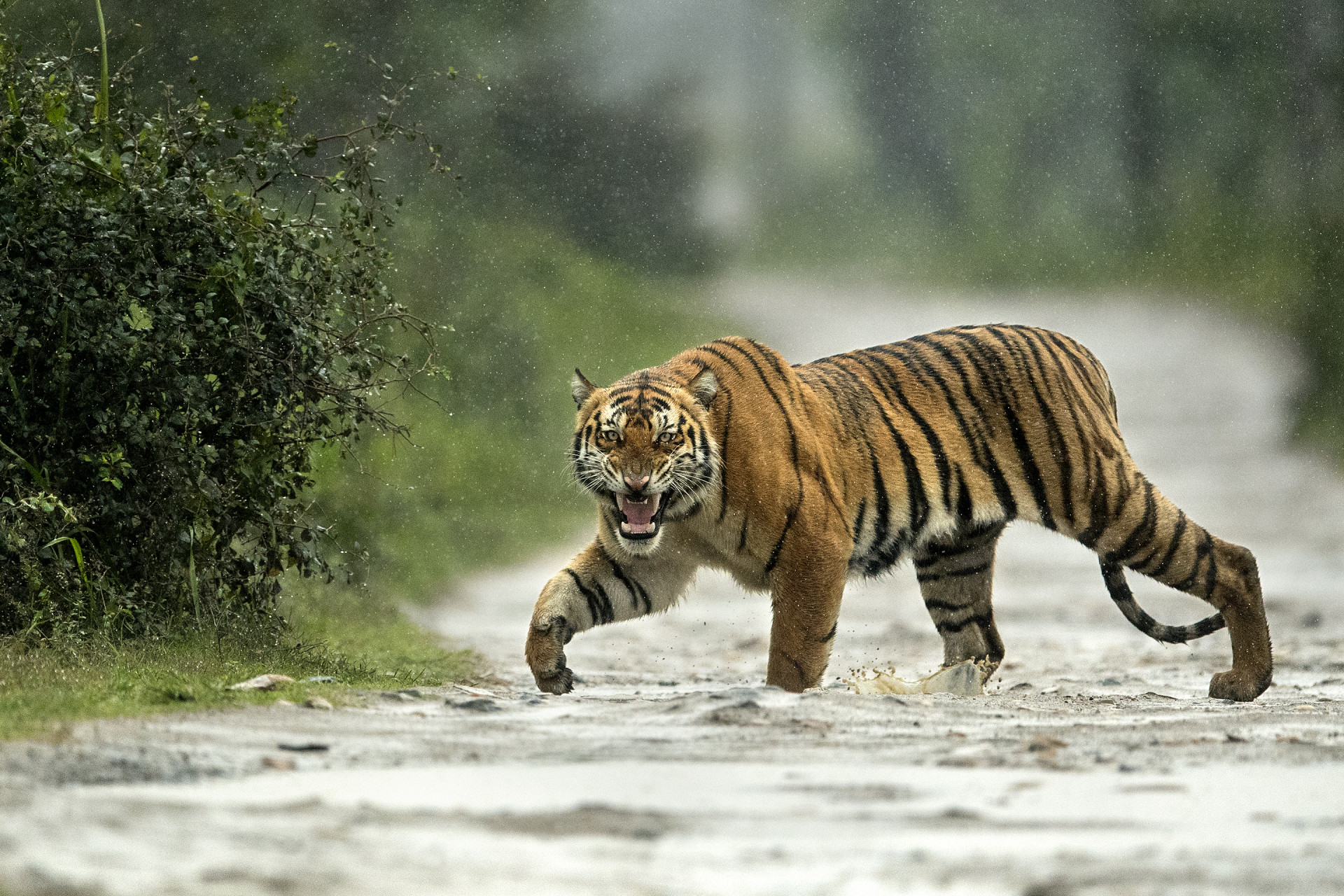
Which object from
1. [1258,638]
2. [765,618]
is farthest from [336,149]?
[1258,638]

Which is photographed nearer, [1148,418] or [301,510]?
[301,510]

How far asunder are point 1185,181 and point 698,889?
23.5 meters

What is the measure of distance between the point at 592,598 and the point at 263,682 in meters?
1.35

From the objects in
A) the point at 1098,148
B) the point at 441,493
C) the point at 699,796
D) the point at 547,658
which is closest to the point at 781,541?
the point at 547,658

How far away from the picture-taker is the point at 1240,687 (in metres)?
5.72

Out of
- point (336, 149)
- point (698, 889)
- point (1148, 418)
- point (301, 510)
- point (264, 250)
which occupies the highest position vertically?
point (336, 149)

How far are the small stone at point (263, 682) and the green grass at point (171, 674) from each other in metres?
0.04

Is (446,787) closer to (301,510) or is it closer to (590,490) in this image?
(590,490)

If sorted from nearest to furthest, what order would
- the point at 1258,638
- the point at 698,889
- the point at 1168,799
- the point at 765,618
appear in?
the point at 698,889 → the point at 1168,799 → the point at 1258,638 → the point at 765,618

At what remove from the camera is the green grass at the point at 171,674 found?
3.94 metres

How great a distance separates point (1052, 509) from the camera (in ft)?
20.0

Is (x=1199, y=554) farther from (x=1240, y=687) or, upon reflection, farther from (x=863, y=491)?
(x=863, y=491)

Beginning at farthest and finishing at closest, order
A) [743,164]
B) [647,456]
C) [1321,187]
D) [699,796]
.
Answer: [743,164], [1321,187], [647,456], [699,796]

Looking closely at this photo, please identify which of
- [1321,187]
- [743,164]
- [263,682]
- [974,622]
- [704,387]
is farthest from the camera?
[743,164]
